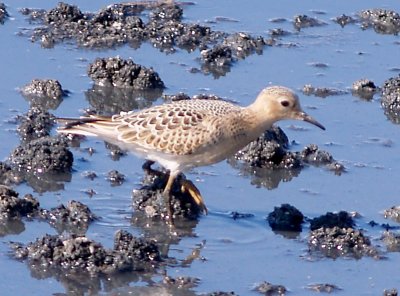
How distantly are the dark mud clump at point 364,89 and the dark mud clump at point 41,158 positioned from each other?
3.36 meters

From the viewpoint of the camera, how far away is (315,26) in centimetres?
1573

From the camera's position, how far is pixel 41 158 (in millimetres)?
11883

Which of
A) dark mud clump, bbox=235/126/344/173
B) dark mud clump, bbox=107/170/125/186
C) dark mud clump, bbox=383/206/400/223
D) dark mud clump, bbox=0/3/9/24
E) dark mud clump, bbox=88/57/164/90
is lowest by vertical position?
dark mud clump, bbox=107/170/125/186

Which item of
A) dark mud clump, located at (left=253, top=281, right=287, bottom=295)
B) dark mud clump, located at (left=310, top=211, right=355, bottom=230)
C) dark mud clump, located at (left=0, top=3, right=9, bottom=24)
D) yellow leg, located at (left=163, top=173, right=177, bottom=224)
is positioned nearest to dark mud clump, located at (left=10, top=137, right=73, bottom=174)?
yellow leg, located at (left=163, top=173, right=177, bottom=224)

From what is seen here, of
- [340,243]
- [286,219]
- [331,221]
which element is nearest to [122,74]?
[286,219]

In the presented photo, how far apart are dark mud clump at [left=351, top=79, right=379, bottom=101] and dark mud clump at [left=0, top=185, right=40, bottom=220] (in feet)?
13.5

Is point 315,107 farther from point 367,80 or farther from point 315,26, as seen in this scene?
point 315,26

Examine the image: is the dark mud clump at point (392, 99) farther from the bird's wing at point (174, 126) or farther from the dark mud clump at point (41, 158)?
the dark mud clump at point (41, 158)

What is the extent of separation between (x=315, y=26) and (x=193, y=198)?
4835mm

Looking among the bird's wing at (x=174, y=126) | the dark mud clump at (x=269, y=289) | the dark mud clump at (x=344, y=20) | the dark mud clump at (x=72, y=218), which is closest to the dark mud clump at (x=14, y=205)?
the dark mud clump at (x=72, y=218)

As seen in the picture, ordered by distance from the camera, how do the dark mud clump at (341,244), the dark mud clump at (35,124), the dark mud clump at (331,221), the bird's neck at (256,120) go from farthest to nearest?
the dark mud clump at (35,124) < the bird's neck at (256,120) < the dark mud clump at (331,221) < the dark mud clump at (341,244)

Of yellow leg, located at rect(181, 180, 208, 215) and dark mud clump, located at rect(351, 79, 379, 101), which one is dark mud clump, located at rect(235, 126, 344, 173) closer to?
yellow leg, located at rect(181, 180, 208, 215)

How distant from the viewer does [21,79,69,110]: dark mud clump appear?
44.0 ft

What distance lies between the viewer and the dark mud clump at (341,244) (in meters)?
10.8
